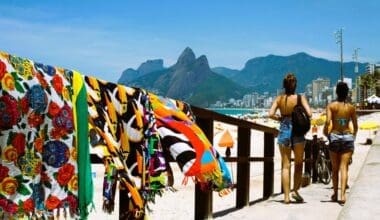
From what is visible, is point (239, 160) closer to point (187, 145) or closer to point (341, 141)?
point (341, 141)

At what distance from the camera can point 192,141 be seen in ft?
10.4

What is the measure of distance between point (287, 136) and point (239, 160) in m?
Result: 0.96

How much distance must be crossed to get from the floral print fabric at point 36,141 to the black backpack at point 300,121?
446 cm

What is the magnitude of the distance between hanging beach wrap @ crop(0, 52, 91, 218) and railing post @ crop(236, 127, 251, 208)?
4022 mm

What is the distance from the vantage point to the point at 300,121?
6.55 meters

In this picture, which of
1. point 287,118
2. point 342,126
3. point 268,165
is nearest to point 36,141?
point 287,118

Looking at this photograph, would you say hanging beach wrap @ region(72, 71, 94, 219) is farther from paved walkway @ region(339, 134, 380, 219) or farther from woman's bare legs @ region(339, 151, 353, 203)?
woman's bare legs @ region(339, 151, 353, 203)

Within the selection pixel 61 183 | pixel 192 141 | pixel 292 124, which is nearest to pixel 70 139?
pixel 61 183

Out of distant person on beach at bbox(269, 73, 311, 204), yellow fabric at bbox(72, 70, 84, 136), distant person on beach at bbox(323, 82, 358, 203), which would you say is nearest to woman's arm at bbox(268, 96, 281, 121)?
distant person on beach at bbox(269, 73, 311, 204)

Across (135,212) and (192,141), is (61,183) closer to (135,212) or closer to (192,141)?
(135,212)

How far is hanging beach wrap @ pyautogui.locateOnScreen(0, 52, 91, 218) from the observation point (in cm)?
213

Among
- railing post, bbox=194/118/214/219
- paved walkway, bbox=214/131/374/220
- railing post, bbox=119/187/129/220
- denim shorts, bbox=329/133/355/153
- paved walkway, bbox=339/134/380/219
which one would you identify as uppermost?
denim shorts, bbox=329/133/355/153

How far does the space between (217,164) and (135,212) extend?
27.8 inches

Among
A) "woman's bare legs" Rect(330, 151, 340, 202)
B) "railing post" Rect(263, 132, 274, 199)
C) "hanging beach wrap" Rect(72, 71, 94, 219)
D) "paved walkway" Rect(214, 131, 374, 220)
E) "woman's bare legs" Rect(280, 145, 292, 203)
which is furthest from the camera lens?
"railing post" Rect(263, 132, 274, 199)
